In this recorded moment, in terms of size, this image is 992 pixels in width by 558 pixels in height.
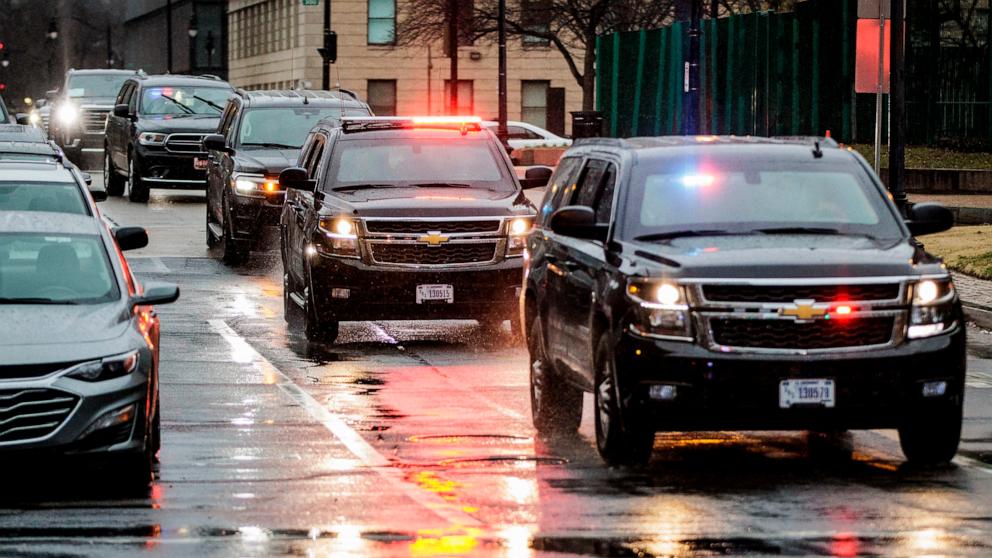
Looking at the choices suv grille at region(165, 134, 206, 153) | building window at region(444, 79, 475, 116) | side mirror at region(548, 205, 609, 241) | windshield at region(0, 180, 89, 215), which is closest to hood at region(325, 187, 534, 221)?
windshield at region(0, 180, 89, 215)

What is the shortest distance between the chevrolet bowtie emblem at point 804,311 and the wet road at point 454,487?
0.83 meters

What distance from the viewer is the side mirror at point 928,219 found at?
12.1m

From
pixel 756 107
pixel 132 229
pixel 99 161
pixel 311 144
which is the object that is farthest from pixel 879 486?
pixel 99 161

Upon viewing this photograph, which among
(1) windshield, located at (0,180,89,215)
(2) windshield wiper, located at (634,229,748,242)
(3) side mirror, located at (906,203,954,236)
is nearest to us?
(2) windshield wiper, located at (634,229,748,242)

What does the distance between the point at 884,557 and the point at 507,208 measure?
31.7 ft

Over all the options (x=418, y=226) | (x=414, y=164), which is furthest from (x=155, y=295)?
(x=414, y=164)

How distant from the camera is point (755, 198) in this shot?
463 inches

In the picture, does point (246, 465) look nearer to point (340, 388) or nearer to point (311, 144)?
point (340, 388)

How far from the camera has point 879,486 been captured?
418 inches

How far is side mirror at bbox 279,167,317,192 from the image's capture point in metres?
18.6

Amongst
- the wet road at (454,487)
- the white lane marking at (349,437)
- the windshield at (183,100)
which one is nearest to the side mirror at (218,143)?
the white lane marking at (349,437)

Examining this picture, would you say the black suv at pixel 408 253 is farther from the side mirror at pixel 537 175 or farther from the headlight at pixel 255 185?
the headlight at pixel 255 185

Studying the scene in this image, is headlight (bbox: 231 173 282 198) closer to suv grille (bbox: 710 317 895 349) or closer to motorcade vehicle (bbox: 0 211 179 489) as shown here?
motorcade vehicle (bbox: 0 211 179 489)

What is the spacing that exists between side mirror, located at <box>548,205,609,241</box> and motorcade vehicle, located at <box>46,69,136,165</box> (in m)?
38.3
